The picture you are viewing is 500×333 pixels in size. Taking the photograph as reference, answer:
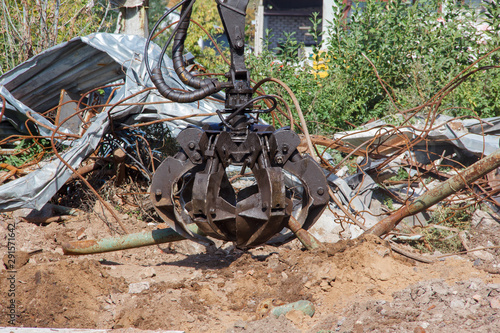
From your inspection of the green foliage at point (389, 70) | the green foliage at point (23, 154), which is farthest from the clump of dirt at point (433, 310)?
the green foliage at point (23, 154)

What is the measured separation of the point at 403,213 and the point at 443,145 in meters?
2.15

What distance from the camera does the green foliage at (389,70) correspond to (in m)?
6.53

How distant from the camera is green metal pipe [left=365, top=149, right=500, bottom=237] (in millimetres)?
3309

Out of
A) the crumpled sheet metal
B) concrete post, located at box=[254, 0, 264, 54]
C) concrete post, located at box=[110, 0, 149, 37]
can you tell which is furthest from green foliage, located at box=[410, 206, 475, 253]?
concrete post, located at box=[254, 0, 264, 54]

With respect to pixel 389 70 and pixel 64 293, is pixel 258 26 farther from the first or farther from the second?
pixel 64 293

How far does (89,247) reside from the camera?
12.3ft

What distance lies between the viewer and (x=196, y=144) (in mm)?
3059

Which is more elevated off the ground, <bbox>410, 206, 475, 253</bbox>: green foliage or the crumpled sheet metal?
the crumpled sheet metal

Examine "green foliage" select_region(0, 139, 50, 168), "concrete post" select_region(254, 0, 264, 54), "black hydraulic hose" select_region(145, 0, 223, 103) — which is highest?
"black hydraulic hose" select_region(145, 0, 223, 103)

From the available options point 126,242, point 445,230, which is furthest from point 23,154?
point 445,230

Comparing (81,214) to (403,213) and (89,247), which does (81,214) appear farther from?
(403,213)

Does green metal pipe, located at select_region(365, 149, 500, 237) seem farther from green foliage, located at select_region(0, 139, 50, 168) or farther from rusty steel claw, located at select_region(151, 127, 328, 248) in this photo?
green foliage, located at select_region(0, 139, 50, 168)

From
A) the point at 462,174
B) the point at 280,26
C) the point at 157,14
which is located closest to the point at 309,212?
the point at 462,174

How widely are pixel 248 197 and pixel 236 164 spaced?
11.4 inches
